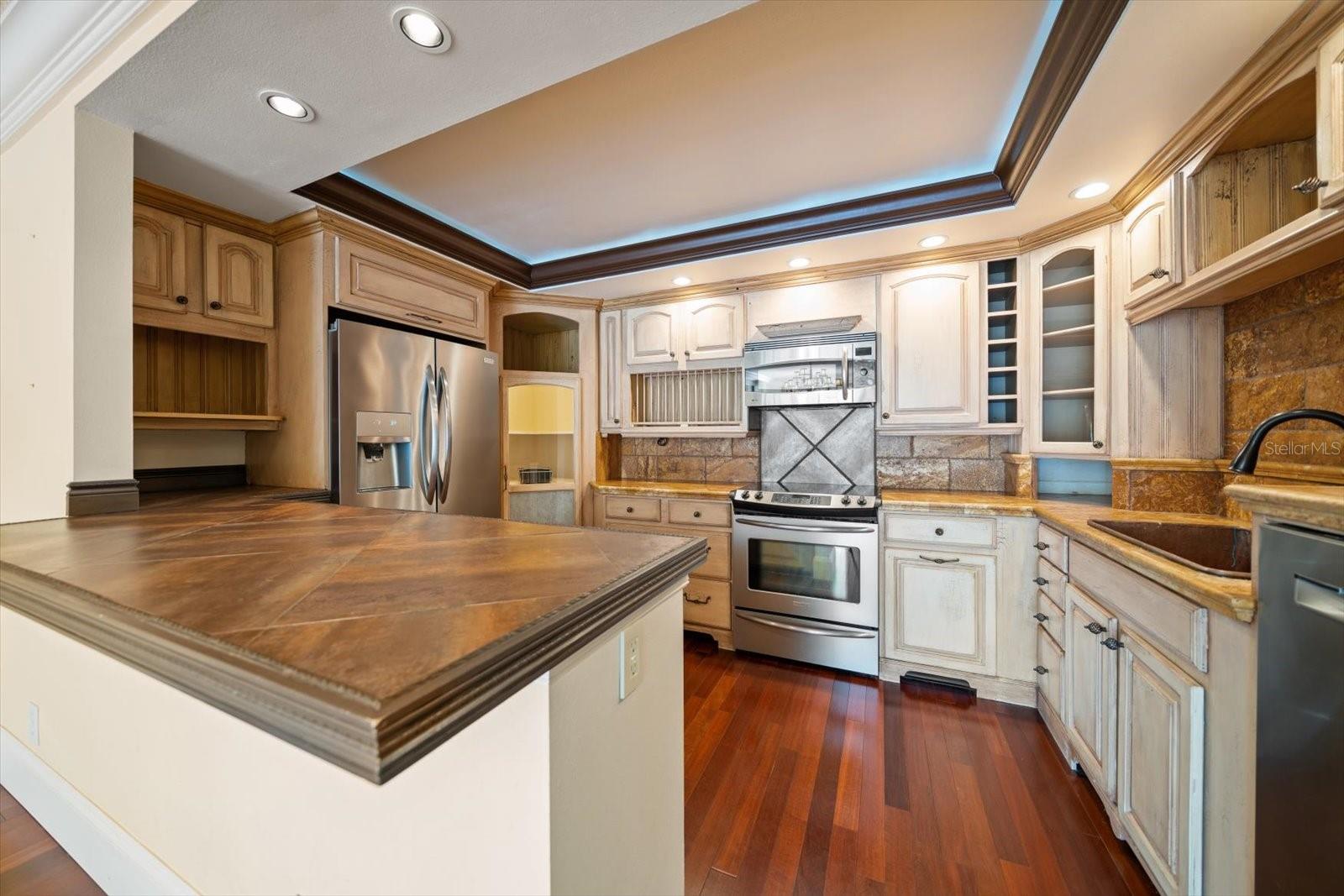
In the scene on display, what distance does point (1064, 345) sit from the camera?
250 cm

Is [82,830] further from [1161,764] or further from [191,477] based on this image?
[1161,764]

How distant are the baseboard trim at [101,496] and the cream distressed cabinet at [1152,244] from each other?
→ 3724 millimetres

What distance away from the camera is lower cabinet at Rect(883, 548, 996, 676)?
238 centimetres

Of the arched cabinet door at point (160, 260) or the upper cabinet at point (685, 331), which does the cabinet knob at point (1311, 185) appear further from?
the arched cabinet door at point (160, 260)

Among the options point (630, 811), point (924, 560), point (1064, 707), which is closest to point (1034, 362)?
point (924, 560)

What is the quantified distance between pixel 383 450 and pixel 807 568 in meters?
2.32

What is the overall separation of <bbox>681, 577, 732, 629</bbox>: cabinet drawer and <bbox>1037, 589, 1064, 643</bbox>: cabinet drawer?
1.51 metres

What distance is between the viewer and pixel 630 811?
91 centimetres

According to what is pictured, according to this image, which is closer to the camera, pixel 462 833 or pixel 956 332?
pixel 462 833

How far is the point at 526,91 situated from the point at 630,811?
183cm

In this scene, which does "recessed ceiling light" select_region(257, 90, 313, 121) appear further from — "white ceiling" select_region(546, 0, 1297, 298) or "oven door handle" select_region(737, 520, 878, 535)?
"oven door handle" select_region(737, 520, 878, 535)

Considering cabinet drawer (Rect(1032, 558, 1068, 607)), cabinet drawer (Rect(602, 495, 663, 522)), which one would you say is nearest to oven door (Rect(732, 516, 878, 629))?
cabinet drawer (Rect(602, 495, 663, 522))

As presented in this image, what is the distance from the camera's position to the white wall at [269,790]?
2.33 ft

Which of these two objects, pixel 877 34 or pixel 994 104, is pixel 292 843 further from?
pixel 994 104
